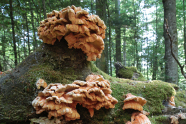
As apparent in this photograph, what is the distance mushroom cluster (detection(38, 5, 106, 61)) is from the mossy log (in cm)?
38

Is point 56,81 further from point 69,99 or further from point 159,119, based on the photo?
point 159,119

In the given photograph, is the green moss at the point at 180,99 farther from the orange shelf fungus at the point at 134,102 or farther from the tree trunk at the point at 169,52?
the tree trunk at the point at 169,52

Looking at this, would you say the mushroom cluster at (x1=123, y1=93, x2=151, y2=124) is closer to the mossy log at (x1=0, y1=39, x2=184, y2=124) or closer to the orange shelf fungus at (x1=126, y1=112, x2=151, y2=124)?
the orange shelf fungus at (x1=126, y1=112, x2=151, y2=124)

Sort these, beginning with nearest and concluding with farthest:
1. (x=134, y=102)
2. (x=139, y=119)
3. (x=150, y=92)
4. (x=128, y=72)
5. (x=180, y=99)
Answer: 1. (x=139, y=119)
2. (x=134, y=102)
3. (x=150, y=92)
4. (x=180, y=99)
5. (x=128, y=72)

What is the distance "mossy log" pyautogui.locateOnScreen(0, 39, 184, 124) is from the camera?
6.47ft

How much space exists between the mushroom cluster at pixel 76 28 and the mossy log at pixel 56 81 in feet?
1.24

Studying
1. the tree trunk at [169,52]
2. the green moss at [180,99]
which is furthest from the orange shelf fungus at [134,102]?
the tree trunk at [169,52]

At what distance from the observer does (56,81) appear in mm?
2404

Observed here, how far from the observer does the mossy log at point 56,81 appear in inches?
77.7

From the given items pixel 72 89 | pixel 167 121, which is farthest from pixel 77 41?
pixel 167 121

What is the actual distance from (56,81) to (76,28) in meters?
1.19

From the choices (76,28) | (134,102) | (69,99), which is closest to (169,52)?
(134,102)

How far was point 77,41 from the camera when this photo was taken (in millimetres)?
2449

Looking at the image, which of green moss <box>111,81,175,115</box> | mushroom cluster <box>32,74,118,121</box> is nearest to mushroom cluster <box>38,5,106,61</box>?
mushroom cluster <box>32,74,118,121</box>
